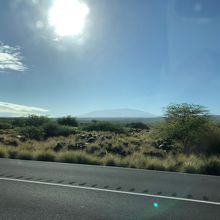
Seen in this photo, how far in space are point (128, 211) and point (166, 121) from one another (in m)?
21.8

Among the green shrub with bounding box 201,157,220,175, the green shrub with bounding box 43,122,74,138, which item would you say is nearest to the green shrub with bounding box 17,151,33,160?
the green shrub with bounding box 201,157,220,175

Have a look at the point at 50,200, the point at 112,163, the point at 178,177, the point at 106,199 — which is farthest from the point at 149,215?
the point at 112,163

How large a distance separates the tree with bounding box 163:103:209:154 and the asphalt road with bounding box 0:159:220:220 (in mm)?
14470

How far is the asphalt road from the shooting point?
673 centimetres

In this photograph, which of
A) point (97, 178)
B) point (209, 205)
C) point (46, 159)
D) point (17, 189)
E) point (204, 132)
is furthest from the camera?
point (204, 132)

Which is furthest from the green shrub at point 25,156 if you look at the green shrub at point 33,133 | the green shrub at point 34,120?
the green shrub at point 34,120

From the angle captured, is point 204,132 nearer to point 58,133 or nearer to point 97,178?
point 97,178

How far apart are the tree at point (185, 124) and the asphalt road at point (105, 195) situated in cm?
1447

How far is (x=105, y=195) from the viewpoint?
832 cm

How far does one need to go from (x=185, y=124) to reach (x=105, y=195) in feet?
62.6

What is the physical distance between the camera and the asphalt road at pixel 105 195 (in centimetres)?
673

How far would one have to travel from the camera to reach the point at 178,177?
11.3 meters

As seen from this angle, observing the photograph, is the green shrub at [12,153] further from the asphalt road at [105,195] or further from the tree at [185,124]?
the tree at [185,124]

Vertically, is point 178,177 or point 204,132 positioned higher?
point 204,132
